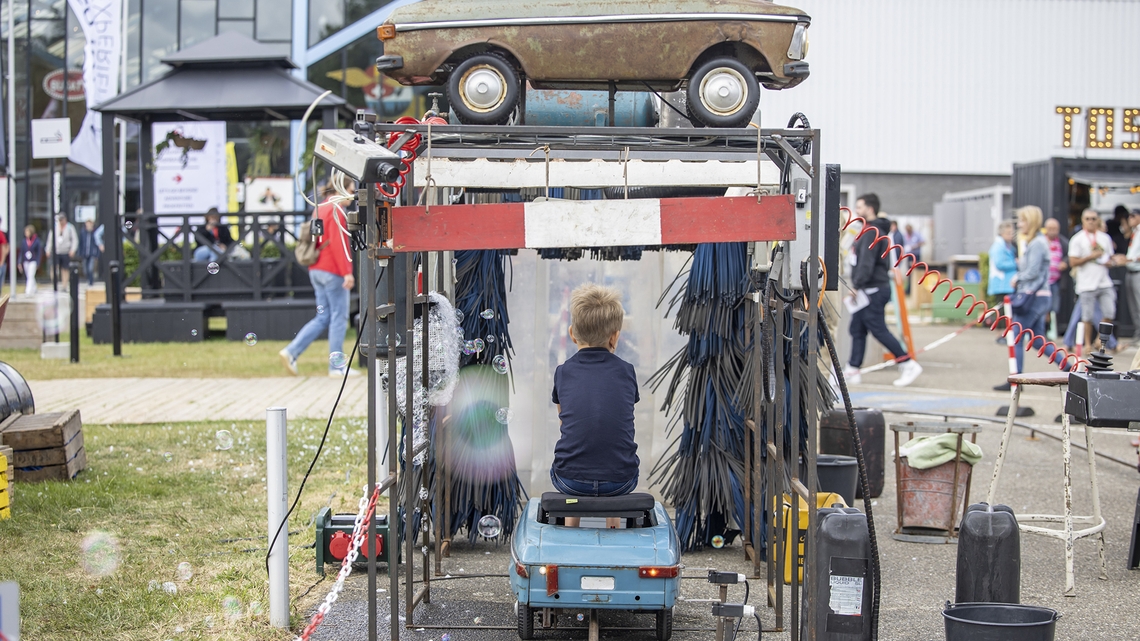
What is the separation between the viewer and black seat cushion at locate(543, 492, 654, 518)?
4.01m

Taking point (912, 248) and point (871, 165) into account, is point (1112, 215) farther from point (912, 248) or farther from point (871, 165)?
point (871, 165)

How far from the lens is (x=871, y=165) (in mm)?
28406

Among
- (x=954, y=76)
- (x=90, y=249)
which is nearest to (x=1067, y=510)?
(x=954, y=76)

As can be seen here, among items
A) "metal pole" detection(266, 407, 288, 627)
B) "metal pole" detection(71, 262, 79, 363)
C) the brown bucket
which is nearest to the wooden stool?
the brown bucket

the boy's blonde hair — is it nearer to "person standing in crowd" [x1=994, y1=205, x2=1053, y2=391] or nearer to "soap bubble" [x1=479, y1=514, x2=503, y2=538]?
"soap bubble" [x1=479, y1=514, x2=503, y2=538]

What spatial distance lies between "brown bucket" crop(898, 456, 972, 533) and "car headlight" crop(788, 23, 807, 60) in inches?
94.1

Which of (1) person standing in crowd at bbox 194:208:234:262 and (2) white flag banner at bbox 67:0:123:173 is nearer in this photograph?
(1) person standing in crowd at bbox 194:208:234:262

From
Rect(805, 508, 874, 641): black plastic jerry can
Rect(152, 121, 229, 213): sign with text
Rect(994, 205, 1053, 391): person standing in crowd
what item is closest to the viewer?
Rect(805, 508, 874, 641): black plastic jerry can

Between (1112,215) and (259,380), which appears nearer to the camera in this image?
(259,380)

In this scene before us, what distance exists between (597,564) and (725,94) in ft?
7.08

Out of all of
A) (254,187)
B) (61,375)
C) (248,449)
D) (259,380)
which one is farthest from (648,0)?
(254,187)

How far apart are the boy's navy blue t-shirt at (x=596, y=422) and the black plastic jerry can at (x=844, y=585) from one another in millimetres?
915

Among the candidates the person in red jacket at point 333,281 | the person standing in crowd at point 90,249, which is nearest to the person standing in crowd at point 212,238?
the person in red jacket at point 333,281

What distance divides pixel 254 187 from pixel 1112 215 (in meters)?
16.5
